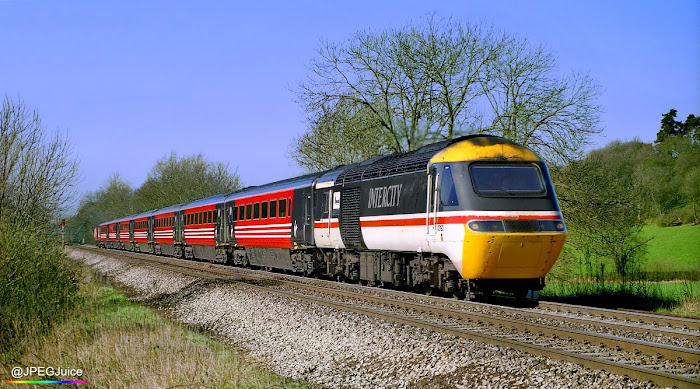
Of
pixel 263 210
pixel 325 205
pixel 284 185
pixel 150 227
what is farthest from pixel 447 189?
pixel 150 227

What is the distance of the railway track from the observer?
7469mm

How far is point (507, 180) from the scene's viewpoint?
13.4 m

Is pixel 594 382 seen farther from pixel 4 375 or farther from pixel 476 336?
pixel 4 375

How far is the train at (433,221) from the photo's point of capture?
1300 centimetres

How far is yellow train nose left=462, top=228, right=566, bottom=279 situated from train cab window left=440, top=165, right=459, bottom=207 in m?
0.82

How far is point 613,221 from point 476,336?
15010mm

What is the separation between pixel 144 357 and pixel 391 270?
811cm

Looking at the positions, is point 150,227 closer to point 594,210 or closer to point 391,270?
point 594,210

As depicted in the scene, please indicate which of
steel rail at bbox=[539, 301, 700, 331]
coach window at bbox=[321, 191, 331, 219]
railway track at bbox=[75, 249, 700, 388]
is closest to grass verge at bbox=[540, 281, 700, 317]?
steel rail at bbox=[539, 301, 700, 331]

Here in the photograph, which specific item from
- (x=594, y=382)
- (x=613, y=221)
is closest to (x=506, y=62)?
(x=613, y=221)

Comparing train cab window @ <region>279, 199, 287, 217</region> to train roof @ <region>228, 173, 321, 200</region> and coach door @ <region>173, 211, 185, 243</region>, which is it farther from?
coach door @ <region>173, 211, 185, 243</region>

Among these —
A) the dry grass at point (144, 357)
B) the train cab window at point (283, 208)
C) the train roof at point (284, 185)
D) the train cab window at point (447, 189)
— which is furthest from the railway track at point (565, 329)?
the train cab window at point (283, 208)

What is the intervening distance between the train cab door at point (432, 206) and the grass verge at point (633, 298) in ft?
12.8

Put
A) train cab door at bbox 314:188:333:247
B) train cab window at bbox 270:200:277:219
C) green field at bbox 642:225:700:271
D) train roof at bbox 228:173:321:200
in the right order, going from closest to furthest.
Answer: train cab door at bbox 314:188:333:247 → train roof at bbox 228:173:321:200 → train cab window at bbox 270:200:277:219 → green field at bbox 642:225:700:271
